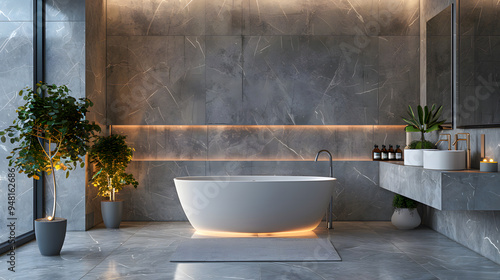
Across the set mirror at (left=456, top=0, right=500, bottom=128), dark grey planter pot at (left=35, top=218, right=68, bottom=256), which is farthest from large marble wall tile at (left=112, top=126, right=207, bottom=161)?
mirror at (left=456, top=0, right=500, bottom=128)

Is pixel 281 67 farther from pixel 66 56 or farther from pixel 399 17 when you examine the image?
pixel 66 56

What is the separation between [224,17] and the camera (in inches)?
217

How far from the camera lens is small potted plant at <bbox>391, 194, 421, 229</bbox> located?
4953mm

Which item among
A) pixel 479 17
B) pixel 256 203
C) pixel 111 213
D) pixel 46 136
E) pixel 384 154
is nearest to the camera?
pixel 46 136

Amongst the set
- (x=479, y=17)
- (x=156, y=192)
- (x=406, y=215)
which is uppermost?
(x=479, y=17)

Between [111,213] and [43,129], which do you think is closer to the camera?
[43,129]

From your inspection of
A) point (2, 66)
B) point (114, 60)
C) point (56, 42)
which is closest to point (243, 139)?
point (114, 60)

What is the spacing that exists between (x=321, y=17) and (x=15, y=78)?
320 centimetres

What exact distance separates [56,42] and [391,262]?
3736 millimetres

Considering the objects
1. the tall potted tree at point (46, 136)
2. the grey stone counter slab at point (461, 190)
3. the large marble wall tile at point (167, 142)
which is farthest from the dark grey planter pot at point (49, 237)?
the grey stone counter slab at point (461, 190)

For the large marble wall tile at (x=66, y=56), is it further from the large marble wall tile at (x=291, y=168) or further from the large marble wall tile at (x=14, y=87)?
the large marble wall tile at (x=291, y=168)

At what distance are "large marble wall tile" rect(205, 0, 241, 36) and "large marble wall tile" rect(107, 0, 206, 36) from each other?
8 centimetres

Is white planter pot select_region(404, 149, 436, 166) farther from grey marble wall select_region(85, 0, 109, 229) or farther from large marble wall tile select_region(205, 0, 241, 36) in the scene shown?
grey marble wall select_region(85, 0, 109, 229)

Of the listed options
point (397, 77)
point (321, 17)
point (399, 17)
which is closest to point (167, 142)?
point (321, 17)
